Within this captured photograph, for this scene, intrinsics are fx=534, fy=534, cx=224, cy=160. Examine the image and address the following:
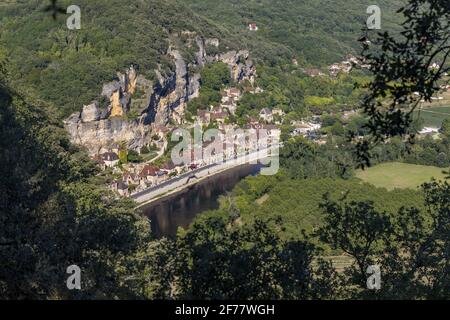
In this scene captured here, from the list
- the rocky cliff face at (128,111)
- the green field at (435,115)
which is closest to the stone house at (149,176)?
the rocky cliff face at (128,111)

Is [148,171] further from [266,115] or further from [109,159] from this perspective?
[266,115]

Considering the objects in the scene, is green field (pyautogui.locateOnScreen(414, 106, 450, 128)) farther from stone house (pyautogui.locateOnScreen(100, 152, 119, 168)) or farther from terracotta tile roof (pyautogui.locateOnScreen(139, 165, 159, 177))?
stone house (pyautogui.locateOnScreen(100, 152, 119, 168))

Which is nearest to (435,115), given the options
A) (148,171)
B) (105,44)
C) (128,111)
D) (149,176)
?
(128,111)

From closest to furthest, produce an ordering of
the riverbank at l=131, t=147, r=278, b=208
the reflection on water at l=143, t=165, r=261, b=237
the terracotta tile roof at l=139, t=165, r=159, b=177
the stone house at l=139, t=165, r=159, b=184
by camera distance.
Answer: the reflection on water at l=143, t=165, r=261, b=237 < the riverbank at l=131, t=147, r=278, b=208 < the stone house at l=139, t=165, r=159, b=184 < the terracotta tile roof at l=139, t=165, r=159, b=177

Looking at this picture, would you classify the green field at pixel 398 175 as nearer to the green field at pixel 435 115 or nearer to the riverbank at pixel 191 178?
the riverbank at pixel 191 178

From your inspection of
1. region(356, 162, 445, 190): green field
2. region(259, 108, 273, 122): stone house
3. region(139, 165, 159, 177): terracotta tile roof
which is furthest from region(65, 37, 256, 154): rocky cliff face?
region(356, 162, 445, 190): green field
